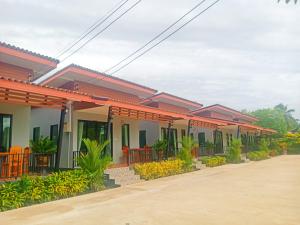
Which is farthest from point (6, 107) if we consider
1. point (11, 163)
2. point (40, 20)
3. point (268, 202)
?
point (268, 202)

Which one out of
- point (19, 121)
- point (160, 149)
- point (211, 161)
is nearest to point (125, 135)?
point (160, 149)

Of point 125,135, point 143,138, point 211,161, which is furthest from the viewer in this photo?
point 143,138

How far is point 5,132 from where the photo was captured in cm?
1337

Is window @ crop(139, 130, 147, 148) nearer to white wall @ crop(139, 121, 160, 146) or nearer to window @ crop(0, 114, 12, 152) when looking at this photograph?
white wall @ crop(139, 121, 160, 146)

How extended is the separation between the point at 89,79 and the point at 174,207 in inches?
468

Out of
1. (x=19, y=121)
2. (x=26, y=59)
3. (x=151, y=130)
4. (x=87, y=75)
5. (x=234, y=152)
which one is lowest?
(x=234, y=152)

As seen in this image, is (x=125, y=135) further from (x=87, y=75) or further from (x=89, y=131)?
(x=87, y=75)

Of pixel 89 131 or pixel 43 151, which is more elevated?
pixel 89 131

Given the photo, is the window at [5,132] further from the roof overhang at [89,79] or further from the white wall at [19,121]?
the roof overhang at [89,79]

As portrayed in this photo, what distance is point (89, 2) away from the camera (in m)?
9.52

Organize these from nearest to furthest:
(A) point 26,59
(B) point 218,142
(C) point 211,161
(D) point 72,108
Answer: (A) point 26,59
(D) point 72,108
(C) point 211,161
(B) point 218,142

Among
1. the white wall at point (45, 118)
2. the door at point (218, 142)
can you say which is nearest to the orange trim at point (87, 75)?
the white wall at point (45, 118)

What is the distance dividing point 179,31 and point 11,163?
7.39 metres

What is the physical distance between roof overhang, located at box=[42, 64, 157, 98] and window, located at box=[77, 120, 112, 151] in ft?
8.99
